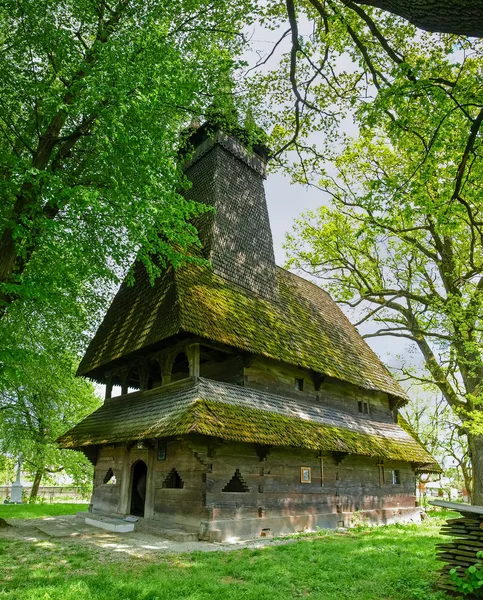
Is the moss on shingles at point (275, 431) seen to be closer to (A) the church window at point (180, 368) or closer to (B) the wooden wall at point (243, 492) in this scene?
(B) the wooden wall at point (243, 492)

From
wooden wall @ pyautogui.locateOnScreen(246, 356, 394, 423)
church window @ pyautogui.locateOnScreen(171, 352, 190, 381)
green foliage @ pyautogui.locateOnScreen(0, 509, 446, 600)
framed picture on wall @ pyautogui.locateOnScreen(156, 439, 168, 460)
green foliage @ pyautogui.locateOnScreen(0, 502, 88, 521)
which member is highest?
church window @ pyautogui.locateOnScreen(171, 352, 190, 381)

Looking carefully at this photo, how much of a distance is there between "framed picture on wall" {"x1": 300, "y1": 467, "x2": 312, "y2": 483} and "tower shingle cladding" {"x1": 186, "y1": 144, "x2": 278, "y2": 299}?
579cm

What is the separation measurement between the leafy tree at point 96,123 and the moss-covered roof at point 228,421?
3.55 meters

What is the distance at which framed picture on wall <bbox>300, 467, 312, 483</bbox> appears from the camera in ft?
40.0

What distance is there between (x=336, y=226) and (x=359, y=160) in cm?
330

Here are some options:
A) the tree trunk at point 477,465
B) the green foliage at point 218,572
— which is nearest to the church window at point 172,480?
the green foliage at point 218,572

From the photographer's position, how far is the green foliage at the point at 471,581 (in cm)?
529

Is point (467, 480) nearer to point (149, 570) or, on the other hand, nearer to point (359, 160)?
point (359, 160)

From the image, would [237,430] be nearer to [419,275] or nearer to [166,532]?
[166,532]

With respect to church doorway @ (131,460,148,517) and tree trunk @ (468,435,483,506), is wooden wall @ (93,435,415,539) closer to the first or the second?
church doorway @ (131,460,148,517)

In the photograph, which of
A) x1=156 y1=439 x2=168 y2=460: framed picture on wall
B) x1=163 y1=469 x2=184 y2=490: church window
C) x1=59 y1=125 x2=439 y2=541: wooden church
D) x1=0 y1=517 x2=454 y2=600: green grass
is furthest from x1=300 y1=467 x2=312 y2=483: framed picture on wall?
x1=156 y1=439 x2=168 y2=460: framed picture on wall

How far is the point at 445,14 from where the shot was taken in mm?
3568

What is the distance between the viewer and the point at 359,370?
16688 millimetres

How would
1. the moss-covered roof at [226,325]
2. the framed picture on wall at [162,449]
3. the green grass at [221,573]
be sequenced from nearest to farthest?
the green grass at [221,573] → the moss-covered roof at [226,325] → the framed picture on wall at [162,449]
